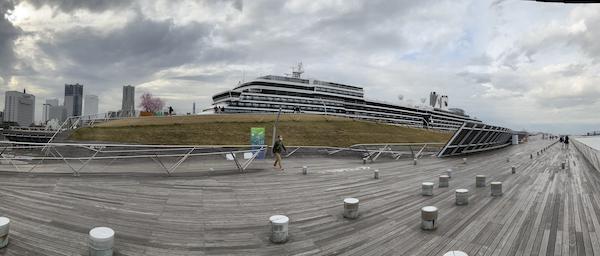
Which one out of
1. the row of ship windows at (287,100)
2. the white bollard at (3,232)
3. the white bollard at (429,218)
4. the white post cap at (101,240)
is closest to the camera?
the white post cap at (101,240)

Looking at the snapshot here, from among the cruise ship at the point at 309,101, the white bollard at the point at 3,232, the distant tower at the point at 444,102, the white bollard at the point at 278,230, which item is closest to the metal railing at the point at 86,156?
the white bollard at the point at 3,232

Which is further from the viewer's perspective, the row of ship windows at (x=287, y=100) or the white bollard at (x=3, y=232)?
the row of ship windows at (x=287, y=100)

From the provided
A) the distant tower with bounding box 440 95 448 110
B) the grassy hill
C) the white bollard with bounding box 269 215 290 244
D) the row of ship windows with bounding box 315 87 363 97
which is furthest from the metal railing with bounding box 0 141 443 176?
the distant tower with bounding box 440 95 448 110

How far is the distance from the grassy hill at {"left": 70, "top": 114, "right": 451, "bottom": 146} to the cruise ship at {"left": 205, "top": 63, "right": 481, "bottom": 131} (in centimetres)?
1468

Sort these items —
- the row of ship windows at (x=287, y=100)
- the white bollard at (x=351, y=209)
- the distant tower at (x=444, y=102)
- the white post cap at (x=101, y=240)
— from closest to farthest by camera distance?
the white post cap at (x=101, y=240) → the white bollard at (x=351, y=209) → the row of ship windows at (x=287, y=100) → the distant tower at (x=444, y=102)

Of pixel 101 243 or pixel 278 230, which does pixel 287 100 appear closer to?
pixel 278 230

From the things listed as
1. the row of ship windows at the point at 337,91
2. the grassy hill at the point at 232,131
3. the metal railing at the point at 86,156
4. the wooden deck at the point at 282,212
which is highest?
the row of ship windows at the point at 337,91

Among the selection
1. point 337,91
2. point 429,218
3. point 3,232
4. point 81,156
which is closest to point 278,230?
point 429,218

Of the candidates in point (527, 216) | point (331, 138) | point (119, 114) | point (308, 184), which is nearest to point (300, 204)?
point (308, 184)

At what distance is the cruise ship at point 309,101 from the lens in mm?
71312

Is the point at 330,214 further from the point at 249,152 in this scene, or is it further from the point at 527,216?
the point at 249,152

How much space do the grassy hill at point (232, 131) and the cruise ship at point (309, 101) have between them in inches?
578

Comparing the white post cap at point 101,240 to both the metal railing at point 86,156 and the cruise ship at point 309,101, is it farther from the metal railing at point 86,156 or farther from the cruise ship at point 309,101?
the cruise ship at point 309,101

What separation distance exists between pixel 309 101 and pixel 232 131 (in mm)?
40756
